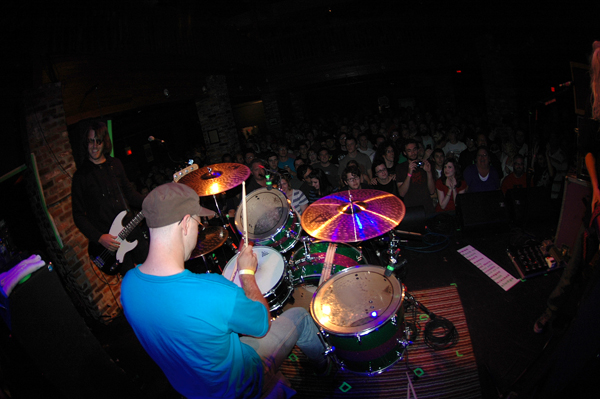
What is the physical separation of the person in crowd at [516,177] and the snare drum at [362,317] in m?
3.38

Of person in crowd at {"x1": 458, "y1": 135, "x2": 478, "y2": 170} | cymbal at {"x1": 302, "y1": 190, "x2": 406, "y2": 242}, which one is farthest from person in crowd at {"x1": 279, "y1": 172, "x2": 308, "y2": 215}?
person in crowd at {"x1": 458, "y1": 135, "x2": 478, "y2": 170}

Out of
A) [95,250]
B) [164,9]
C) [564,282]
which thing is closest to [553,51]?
[564,282]

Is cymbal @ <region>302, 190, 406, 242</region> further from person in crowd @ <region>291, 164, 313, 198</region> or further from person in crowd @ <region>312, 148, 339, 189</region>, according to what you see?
person in crowd @ <region>312, 148, 339, 189</region>

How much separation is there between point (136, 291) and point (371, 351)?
5.48 ft

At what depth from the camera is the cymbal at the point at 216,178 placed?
9.35 feet

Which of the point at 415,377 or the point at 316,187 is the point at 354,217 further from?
the point at 316,187

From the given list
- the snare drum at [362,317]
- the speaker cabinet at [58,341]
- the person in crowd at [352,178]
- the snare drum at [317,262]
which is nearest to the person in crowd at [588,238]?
the snare drum at [362,317]

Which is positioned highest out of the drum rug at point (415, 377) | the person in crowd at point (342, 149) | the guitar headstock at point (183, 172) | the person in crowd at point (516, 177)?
the guitar headstock at point (183, 172)

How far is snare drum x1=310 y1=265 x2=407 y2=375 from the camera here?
2.04 m

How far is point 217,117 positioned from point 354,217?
5671 millimetres

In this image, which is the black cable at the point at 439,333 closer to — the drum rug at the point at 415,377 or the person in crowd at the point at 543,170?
the drum rug at the point at 415,377

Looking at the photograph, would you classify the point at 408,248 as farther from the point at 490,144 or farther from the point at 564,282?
the point at 490,144

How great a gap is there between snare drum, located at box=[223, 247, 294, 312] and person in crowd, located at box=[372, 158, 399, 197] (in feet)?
6.84

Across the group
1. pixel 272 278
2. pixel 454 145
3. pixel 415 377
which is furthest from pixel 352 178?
pixel 454 145
